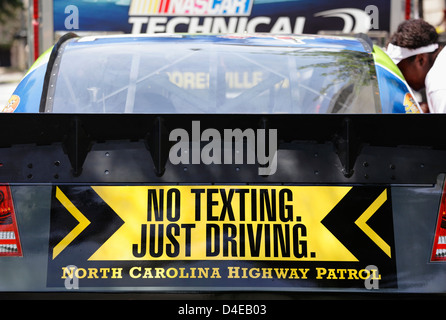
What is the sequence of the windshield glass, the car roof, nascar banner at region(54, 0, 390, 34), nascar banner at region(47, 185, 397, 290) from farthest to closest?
nascar banner at region(54, 0, 390, 34)
the car roof
the windshield glass
nascar banner at region(47, 185, 397, 290)

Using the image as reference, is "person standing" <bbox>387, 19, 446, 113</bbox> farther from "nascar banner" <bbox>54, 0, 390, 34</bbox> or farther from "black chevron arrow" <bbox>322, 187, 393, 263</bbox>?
"black chevron arrow" <bbox>322, 187, 393, 263</bbox>

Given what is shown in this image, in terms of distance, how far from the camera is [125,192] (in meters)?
2.67

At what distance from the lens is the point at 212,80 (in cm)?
362

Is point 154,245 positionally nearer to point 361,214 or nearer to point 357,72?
point 361,214

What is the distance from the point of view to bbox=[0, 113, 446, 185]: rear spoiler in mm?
2645

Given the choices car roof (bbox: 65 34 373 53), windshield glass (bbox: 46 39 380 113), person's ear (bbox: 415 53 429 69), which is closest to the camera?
windshield glass (bbox: 46 39 380 113)

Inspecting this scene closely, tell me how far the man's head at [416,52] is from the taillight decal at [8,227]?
368 cm

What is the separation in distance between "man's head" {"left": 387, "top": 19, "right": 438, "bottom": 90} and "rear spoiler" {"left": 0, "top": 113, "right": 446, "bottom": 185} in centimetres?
296

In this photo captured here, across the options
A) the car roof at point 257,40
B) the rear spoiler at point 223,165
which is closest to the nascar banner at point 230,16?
the car roof at point 257,40

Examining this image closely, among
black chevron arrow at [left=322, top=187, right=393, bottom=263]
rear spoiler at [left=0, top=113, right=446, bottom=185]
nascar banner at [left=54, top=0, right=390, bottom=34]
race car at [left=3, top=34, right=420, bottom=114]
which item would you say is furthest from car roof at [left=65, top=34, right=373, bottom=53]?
nascar banner at [left=54, top=0, right=390, bottom=34]

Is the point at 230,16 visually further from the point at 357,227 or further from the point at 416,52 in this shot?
the point at 357,227

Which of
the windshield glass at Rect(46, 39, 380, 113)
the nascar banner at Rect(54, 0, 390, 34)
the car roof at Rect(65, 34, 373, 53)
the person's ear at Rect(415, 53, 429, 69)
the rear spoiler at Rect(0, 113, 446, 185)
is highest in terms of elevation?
the nascar banner at Rect(54, 0, 390, 34)
